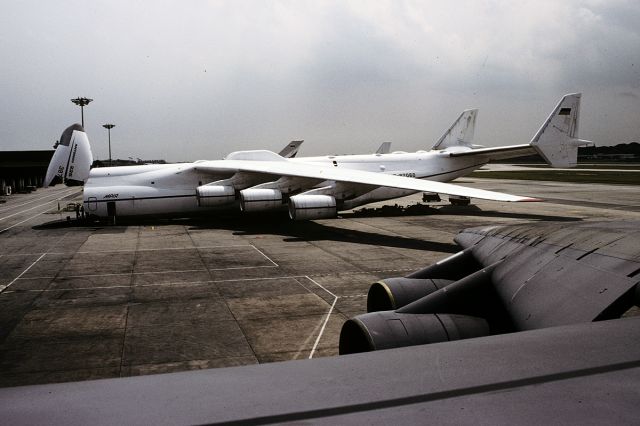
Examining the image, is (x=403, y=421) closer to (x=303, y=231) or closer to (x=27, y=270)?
(x=27, y=270)

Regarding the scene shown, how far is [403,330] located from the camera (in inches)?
219

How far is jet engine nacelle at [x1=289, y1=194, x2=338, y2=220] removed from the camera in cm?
2586

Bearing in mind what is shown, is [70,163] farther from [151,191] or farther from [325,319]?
[325,319]

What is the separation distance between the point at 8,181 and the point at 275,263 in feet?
255

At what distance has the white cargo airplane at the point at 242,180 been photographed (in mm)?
27656

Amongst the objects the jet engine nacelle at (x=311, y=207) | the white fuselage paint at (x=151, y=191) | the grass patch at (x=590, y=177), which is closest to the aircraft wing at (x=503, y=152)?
the white fuselage paint at (x=151, y=191)

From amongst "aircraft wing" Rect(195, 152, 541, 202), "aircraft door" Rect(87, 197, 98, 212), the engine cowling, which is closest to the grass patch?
"aircraft wing" Rect(195, 152, 541, 202)

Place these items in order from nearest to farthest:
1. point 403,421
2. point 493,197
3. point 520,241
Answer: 1. point 403,421
2. point 520,241
3. point 493,197

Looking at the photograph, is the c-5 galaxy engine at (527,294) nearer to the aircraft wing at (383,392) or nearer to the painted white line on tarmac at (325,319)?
the aircraft wing at (383,392)

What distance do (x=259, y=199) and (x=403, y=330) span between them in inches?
908

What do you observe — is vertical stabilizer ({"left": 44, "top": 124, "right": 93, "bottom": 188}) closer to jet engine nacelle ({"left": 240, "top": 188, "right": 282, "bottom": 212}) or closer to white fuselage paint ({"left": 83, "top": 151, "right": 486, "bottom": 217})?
white fuselage paint ({"left": 83, "top": 151, "right": 486, "bottom": 217})

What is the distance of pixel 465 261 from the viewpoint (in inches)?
334

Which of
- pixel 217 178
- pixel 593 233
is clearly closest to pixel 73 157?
pixel 217 178

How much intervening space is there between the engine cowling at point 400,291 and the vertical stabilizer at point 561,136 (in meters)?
27.0
